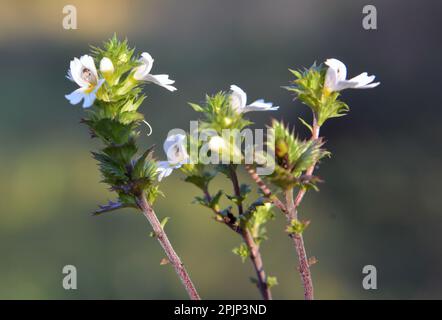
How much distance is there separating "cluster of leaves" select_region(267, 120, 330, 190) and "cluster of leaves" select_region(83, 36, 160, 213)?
0.24m

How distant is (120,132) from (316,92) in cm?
43

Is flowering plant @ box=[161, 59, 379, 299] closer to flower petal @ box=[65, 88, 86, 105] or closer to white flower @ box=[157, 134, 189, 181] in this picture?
white flower @ box=[157, 134, 189, 181]

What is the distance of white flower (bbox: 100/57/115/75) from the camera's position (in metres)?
1.14

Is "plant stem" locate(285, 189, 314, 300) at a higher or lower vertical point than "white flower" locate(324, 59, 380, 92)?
lower

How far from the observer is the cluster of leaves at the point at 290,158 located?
1.05 metres

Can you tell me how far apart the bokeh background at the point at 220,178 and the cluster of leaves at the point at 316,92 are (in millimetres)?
2917

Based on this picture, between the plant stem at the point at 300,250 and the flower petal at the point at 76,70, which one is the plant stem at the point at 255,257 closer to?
the plant stem at the point at 300,250

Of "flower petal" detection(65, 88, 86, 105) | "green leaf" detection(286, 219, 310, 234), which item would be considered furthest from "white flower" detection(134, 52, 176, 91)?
"green leaf" detection(286, 219, 310, 234)

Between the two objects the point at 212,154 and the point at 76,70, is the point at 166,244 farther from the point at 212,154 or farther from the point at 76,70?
the point at 76,70

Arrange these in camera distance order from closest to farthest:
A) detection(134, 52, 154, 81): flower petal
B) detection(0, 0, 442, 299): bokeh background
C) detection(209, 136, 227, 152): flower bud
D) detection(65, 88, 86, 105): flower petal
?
detection(209, 136, 227, 152): flower bud < detection(65, 88, 86, 105): flower petal < detection(134, 52, 154, 81): flower petal < detection(0, 0, 442, 299): bokeh background

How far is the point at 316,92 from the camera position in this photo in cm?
130

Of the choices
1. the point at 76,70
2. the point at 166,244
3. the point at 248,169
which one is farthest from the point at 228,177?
the point at 76,70

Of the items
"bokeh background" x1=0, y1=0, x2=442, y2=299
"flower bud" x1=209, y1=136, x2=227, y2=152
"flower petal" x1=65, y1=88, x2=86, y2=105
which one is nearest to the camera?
"flower bud" x1=209, y1=136, x2=227, y2=152
